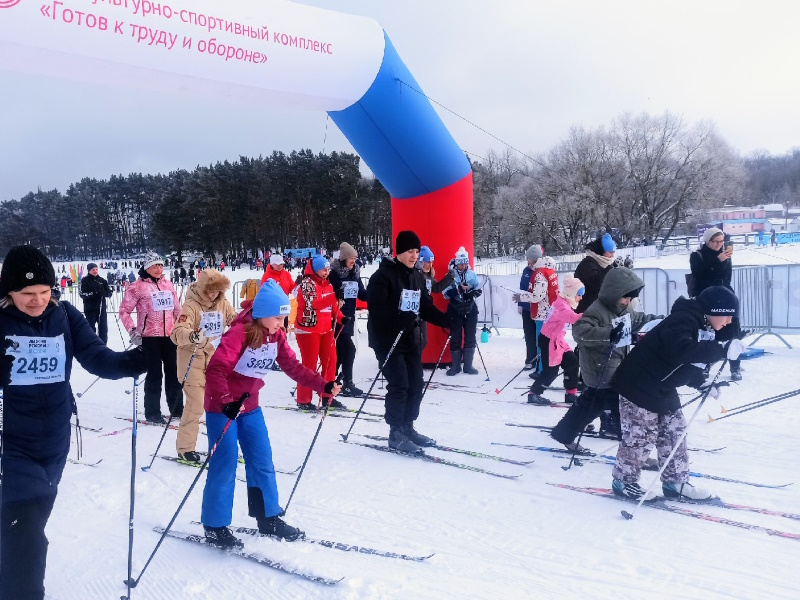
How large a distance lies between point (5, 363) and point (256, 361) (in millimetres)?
A: 1225

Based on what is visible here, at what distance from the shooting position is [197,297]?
16.8ft

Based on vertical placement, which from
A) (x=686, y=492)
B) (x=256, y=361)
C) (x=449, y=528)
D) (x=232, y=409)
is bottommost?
(x=449, y=528)

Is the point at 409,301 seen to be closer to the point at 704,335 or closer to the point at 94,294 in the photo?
the point at 704,335

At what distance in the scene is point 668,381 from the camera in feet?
12.3

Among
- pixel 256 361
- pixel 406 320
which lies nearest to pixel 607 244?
pixel 406 320

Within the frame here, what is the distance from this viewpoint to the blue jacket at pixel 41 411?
2.50 metres

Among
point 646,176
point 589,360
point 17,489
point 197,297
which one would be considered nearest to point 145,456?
point 197,297

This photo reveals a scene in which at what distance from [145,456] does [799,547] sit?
474 cm

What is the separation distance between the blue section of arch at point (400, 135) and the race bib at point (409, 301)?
3.48 meters

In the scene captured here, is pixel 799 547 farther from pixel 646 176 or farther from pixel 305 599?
pixel 646 176

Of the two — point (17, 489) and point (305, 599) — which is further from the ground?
point (17, 489)

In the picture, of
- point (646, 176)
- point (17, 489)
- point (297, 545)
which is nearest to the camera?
point (17, 489)

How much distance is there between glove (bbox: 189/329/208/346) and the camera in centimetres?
480

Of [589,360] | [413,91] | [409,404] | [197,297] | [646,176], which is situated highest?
[646,176]
